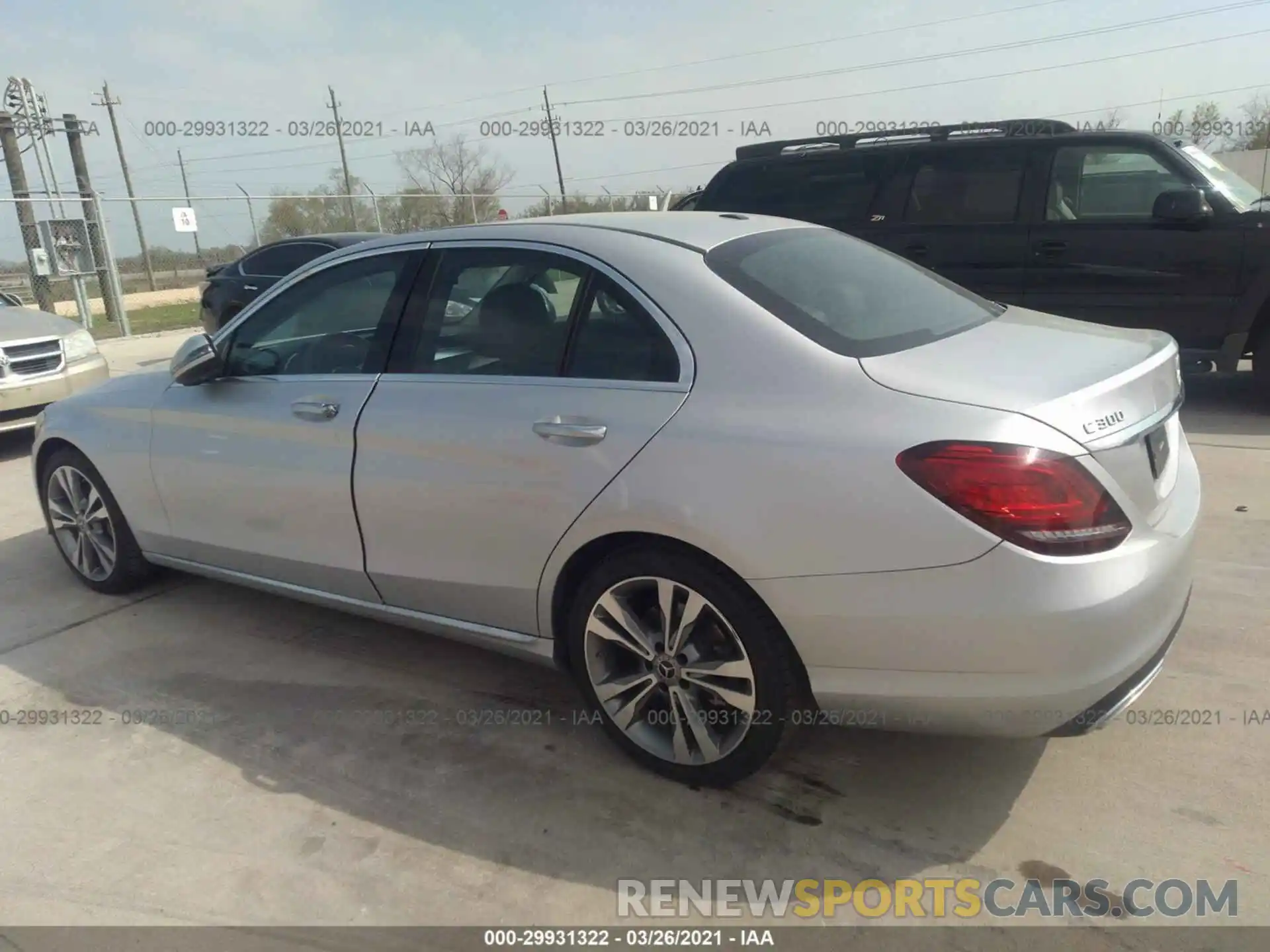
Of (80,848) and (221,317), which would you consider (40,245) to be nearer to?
(221,317)

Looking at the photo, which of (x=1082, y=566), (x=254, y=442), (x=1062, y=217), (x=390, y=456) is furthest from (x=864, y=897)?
(x=1062, y=217)

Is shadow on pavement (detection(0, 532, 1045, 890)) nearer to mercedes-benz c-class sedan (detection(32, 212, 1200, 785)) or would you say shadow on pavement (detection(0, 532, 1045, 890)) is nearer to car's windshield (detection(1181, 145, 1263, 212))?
mercedes-benz c-class sedan (detection(32, 212, 1200, 785))

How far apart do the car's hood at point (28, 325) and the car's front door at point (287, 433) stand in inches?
180

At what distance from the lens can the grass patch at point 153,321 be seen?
16.8m

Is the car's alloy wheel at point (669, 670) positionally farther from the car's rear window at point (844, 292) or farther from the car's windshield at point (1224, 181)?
the car's windshield at point (1224, 181)

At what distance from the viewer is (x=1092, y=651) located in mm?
2199

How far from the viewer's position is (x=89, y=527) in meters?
4.43

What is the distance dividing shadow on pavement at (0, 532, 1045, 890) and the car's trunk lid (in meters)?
1.01

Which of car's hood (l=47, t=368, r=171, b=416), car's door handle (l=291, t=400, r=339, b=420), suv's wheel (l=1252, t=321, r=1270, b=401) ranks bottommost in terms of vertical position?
suv's wheel (l=1252, t=321, r=1270, b=401)

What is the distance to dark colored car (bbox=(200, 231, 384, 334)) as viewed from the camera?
424 inches

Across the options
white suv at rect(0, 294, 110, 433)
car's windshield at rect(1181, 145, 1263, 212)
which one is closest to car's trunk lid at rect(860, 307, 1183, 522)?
car's windshield at rect(1181, 145, 1263, 212)

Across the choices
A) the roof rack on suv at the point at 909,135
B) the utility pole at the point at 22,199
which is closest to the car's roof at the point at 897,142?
the roof rack on suv at the point at 909,135

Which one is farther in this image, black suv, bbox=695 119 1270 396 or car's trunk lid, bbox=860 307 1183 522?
black suv, bbox=695 119 1270 396

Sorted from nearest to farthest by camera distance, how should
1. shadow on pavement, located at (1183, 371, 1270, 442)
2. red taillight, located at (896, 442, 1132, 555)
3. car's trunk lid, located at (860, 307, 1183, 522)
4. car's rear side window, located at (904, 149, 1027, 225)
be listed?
red taillight, located at (896, 442, 1132, 555)
car's trunk lid, located at (860, 307, 1183, 522)
shadow on pavement, located at (1183, 371, 1270, 442)
car's rear side window, located at (904, 149, 1027, 225)
